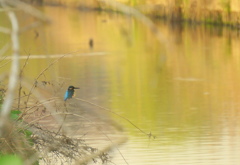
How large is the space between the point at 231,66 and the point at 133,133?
7.53m

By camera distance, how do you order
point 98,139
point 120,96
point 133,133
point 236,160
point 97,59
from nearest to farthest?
point 236,160, point 98,139, point 133,133, point 120,96, point 97,59

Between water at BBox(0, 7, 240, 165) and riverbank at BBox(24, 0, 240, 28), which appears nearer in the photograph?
water at BBox(0, 7, 240, 165)

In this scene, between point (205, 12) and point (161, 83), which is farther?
point (205, 12)

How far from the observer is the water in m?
7.91

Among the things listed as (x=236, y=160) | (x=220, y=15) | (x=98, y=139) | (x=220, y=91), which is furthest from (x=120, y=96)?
(x=220, y=15)

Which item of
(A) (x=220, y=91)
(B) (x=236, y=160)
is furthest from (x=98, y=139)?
(A) (x=220, y=91)

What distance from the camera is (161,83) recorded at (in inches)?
559

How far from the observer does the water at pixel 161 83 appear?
7.91 m

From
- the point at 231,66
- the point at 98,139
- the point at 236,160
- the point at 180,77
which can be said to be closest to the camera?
Answer: the point at 236,160

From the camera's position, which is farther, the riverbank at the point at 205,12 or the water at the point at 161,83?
the riverbank at the point at 205,12

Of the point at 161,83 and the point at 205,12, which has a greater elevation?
the point at 205,12

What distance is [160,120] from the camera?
33.7 feet

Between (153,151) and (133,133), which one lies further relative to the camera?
(133,133)

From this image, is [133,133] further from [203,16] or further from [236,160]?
[203,16]
